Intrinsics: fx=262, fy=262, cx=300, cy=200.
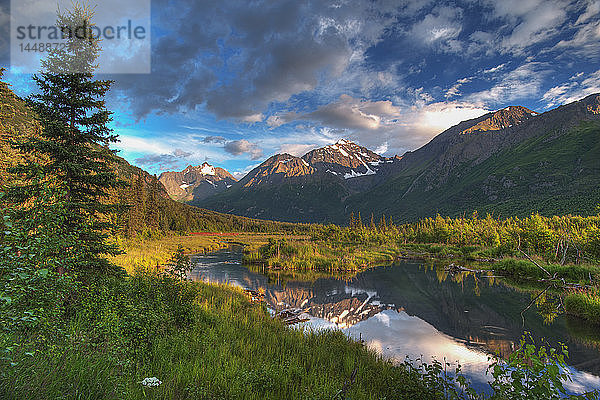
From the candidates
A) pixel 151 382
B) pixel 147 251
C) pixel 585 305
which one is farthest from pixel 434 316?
pixel 147 251

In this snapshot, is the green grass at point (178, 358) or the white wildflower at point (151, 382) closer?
the green grass at point (178, 358)

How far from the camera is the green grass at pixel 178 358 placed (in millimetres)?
4984

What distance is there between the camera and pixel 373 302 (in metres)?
26.7

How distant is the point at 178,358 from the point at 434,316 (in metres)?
22.0

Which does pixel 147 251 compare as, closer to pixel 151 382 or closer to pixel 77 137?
pixel 77 137

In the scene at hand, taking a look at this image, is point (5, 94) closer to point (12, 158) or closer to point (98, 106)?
point (12, 158)

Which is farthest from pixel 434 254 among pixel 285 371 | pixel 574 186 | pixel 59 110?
pixel 574 186

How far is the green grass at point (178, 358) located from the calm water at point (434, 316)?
6.30 m

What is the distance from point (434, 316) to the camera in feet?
75.0

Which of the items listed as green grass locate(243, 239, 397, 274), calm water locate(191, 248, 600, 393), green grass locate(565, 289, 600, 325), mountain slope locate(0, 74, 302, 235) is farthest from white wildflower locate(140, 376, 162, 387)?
green grass locate(243, 239, 397, 274)

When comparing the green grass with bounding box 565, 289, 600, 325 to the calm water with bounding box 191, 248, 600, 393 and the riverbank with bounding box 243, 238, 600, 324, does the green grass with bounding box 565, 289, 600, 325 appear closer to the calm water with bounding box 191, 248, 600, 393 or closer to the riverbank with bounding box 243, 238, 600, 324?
the riverbank with bounding box 243, 238, 600, 324

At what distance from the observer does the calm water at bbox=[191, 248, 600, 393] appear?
15.0 meters

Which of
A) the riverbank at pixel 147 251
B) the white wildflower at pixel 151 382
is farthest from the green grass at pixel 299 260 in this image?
the white wildflower at pixel 151 382

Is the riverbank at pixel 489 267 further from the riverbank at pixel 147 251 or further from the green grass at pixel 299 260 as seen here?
the riverbank at pixel 147 251
